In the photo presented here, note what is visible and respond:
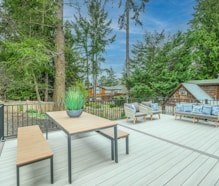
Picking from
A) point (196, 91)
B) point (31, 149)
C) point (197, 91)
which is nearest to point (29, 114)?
point (31, 149)

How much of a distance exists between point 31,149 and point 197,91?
14.8 meters

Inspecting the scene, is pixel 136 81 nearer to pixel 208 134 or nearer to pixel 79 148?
pixel 208 134

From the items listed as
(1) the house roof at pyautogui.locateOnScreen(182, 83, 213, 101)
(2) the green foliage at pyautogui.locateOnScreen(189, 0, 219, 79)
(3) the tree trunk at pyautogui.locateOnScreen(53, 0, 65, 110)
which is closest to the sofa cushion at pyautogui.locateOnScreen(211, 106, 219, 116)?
(3) the tree trunk at pyautogui.locateOnScreen(53, 0, 65, 110)

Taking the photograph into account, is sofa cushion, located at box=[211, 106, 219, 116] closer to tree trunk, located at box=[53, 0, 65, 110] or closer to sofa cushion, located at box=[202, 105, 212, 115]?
sofa cushion, located at box=[202, 105, 212, 115]

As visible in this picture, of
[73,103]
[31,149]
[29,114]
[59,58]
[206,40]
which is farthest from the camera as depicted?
[206,40]

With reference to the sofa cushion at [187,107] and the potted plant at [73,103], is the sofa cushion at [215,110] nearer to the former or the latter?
the sofa cushion at [187,107]

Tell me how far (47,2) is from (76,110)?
5.20 metres

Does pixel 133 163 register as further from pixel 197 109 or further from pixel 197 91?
pixel 197 91

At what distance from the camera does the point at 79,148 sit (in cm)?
339

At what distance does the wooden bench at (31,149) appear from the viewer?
1.92 metres

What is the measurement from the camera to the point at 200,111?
5539 millimetres

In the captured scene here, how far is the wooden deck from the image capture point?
2197mm

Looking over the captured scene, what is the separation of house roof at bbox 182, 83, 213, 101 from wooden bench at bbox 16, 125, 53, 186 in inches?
518

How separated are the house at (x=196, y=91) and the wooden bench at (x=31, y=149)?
1236cm
